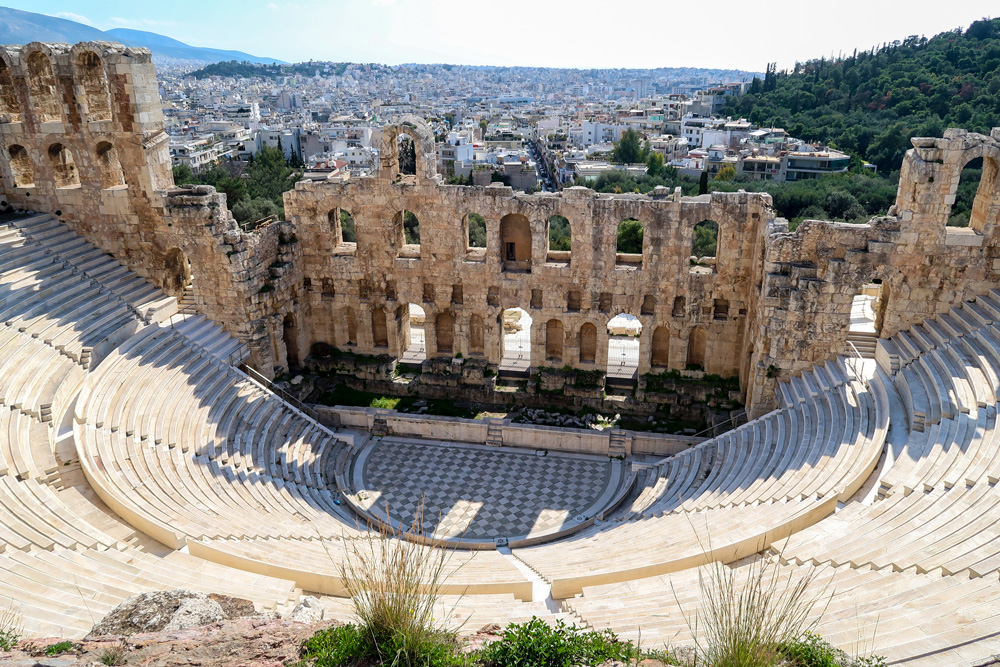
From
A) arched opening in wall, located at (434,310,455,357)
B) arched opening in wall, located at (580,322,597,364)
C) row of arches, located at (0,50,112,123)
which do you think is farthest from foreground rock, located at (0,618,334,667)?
row of arches, located at (0,50,112,123)

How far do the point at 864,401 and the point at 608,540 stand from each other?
7935mm

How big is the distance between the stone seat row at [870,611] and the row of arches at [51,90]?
23397mm

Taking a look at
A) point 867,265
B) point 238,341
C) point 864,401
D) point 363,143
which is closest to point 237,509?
point 238,341

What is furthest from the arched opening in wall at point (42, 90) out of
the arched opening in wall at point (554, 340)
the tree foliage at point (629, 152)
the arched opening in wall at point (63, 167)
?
the tree foliage at point (629, 152)

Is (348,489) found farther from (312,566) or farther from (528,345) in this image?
(528,345)

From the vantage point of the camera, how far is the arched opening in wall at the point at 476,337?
27234 mm

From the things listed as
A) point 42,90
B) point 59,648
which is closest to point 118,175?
point 42,90

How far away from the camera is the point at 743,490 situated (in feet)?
57.6

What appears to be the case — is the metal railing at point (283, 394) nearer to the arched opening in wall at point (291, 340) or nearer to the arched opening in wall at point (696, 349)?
the arched opening in wall at point (291, 340)

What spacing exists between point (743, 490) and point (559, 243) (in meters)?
32.7

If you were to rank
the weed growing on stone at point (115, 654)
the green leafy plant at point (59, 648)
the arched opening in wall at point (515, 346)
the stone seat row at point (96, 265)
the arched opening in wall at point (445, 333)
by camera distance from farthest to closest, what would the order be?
the arched opening in wall at point (445, 333) < the arched opening in wall at point (515, 346) < the stone seat row at point (96, 265) < the green leafy plant at point (59, 648) < the weed growing on stone at point (115, 654)

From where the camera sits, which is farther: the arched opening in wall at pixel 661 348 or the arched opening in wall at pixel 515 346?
the arched opening in wall at pixel 515 346

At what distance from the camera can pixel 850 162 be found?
78.1m

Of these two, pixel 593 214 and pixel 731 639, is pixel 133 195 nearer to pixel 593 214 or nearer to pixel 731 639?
pixel 593 214
